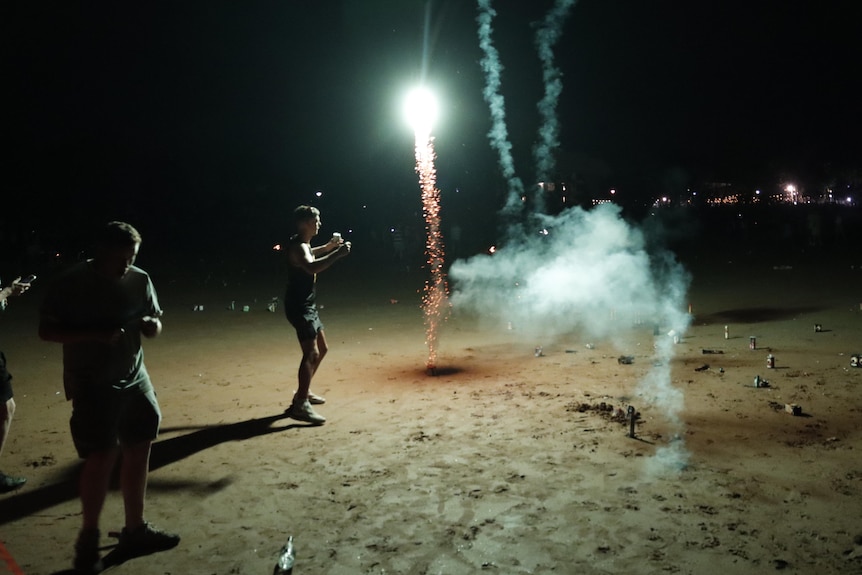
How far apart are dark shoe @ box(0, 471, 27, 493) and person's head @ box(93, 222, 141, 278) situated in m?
2.58

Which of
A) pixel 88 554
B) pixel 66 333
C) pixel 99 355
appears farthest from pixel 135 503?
pixel 66 333

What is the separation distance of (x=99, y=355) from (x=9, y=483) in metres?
2.31

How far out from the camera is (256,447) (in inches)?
237

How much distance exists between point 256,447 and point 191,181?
3950cm

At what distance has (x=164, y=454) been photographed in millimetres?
5906

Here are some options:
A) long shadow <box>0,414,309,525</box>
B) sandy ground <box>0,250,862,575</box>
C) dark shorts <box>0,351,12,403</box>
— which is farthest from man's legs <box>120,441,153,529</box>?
dark shorts <box>0,351,12,403</box>

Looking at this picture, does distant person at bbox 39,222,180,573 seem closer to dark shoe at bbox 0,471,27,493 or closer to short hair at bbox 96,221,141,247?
short hair at bbox 96,221,141,247

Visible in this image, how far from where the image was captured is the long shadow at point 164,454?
189 inches

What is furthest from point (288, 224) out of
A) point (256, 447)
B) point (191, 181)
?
point (256, 447)

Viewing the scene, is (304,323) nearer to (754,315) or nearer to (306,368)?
(306,368)

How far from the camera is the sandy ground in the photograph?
12.9ft

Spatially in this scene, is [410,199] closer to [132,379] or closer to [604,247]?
[604,247]

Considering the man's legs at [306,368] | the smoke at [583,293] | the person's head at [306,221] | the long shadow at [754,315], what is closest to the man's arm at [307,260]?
the person's head at [306,221]

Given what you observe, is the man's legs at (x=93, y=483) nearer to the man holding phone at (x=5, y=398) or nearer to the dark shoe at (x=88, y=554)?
the dark shoe at (x=88, y=554)
